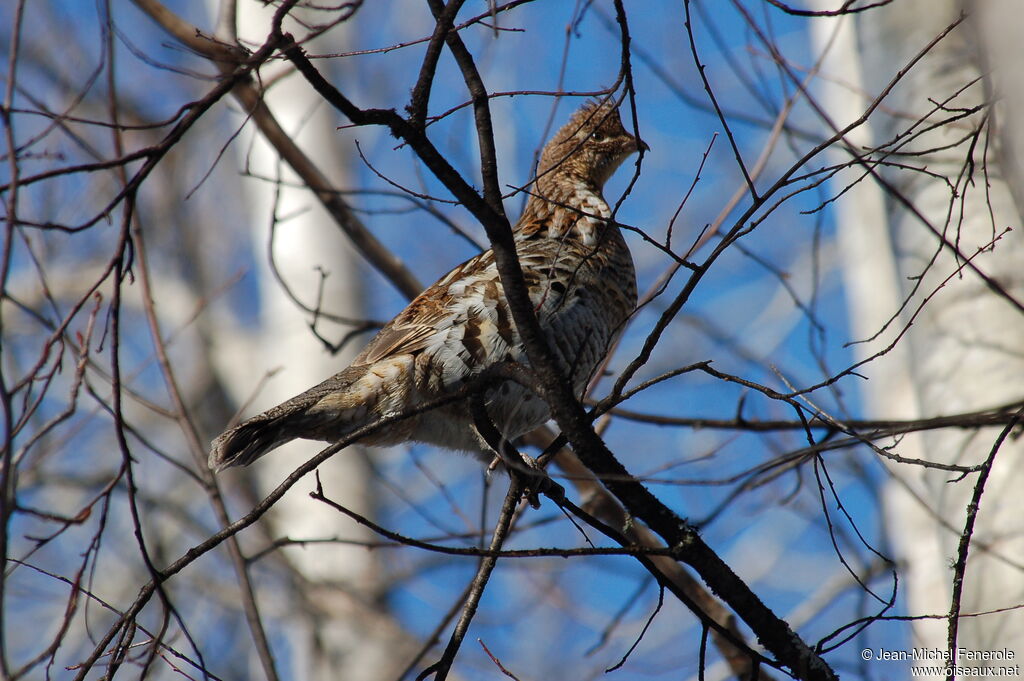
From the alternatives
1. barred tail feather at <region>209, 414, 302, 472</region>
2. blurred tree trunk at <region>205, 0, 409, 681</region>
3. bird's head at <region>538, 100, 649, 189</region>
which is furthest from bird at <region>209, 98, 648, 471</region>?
blurred tree trunk at <region>205, 0, 409, 681</region>

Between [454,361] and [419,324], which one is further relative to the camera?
[419,324]

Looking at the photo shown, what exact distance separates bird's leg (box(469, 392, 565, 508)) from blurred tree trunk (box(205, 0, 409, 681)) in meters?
4.37

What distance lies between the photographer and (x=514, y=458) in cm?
316

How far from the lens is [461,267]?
401 cm

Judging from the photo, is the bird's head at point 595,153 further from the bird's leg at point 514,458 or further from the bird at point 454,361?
the bird's leg at point 514,458

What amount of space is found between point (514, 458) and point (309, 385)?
16.9ft

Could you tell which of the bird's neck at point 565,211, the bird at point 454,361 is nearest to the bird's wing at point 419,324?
the bird at point 454,361

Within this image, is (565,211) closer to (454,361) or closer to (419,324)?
(419,324)

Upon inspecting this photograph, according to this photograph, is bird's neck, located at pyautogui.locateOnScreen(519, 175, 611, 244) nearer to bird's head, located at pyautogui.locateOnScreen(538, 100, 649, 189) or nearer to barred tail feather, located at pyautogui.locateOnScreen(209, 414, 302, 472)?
bird's head, located at pyautogui.locateOnScreen(538, 100, 649, 189)

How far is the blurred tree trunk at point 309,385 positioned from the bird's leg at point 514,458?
437 cm

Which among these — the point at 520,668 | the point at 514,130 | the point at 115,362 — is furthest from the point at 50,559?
the point at 115,362

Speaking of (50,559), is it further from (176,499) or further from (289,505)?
(289,505)

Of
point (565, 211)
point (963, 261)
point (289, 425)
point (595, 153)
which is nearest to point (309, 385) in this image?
point (595, 153)

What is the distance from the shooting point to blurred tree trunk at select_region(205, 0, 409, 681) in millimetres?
7730
